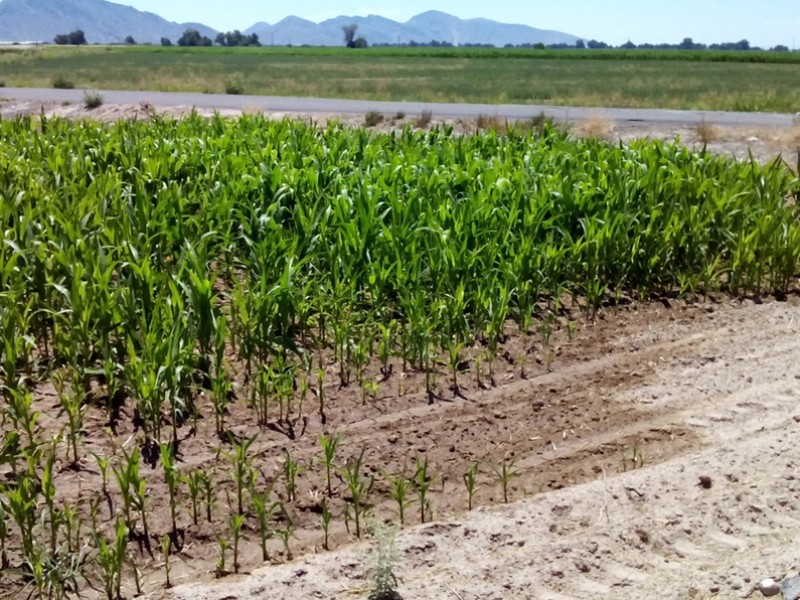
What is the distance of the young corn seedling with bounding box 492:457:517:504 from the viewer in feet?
12.2

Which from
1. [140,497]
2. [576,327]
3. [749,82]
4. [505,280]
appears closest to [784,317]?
[576,327]

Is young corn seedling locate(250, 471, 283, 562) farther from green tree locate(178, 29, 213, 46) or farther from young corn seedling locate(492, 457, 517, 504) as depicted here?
green tree locate(178, 29, 213, 46)

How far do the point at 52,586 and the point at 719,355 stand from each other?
12.7ft

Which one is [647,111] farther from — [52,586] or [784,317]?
[52,586]

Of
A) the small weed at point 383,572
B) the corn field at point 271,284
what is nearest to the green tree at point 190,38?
the corn field at point 271,284

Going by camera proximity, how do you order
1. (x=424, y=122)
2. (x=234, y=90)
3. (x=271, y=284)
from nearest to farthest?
(x=271, y=284) < (x=424, y=122) < (x=234, y=90)

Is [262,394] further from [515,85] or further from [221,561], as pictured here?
[515,85]

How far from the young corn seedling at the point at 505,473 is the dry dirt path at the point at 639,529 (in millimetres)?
119

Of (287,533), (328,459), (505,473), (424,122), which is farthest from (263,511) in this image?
(424,122)

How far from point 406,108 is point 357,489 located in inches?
848

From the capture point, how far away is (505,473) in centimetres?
372

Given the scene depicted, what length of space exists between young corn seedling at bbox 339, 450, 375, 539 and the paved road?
47.1 feet

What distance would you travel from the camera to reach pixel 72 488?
3.69m

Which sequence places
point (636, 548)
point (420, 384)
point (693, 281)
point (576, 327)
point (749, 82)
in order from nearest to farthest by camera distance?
point (636, 548)
point (420, 384)
point (576, 327)
point (693, 281)
point (749, 82)
